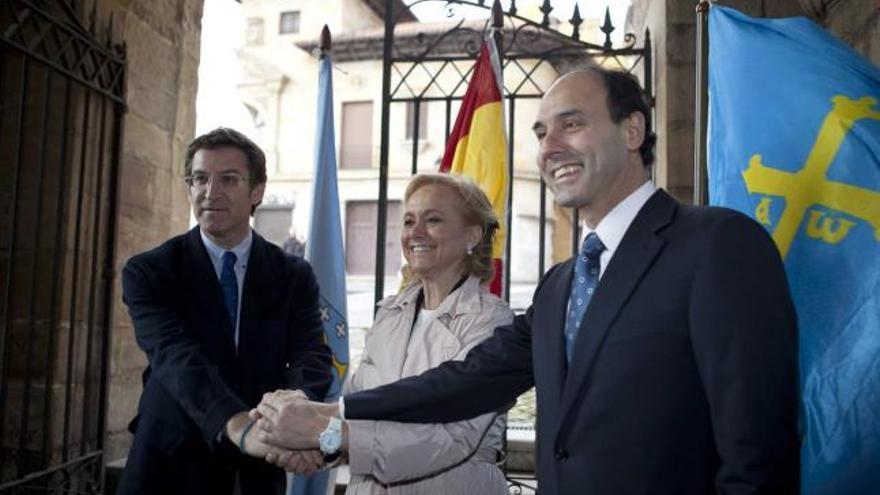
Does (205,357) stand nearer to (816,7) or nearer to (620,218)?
(620,218)

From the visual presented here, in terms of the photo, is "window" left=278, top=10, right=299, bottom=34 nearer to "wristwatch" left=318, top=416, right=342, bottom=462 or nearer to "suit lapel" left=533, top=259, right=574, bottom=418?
"wristwatch" left=318, top=416, right=342, bottom=462

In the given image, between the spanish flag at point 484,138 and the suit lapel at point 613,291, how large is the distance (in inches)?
92.0

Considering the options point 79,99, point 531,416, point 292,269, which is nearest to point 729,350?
point 292,269

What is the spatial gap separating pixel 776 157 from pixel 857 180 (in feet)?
0.77

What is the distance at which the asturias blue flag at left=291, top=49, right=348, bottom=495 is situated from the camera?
392 centimetres

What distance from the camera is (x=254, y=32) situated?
81.6 ft

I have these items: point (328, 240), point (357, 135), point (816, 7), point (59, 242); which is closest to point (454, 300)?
point (816, 7)

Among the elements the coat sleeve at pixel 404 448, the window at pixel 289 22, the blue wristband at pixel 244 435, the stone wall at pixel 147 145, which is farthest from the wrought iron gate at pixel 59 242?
the window at pixel 289 22

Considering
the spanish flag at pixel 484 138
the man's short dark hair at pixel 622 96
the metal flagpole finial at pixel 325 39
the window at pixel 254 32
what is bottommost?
the man's short dark hair at pixel 622 96

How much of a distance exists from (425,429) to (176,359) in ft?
2.63

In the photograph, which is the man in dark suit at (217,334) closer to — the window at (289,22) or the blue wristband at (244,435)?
the blue wristband at (244,435)

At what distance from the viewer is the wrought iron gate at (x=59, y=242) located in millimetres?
3371

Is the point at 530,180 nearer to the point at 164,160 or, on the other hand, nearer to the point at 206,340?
the point at 164,160

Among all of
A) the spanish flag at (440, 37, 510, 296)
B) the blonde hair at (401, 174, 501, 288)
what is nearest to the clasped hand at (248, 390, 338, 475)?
the blonde hair at (401, 174, 501, 288)
